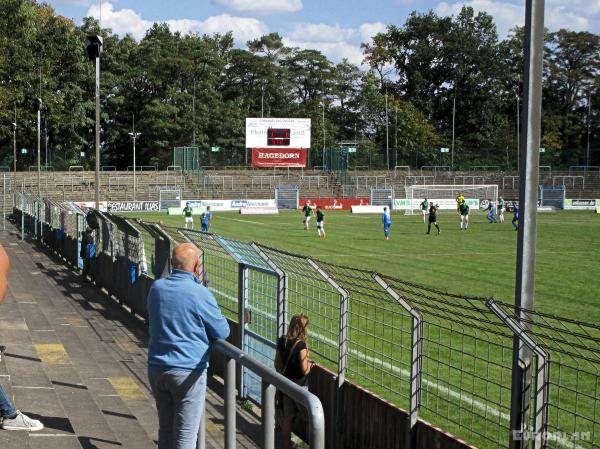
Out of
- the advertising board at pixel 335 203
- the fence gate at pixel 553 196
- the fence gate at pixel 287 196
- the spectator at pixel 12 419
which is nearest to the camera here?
the spectator at pixel 12 419

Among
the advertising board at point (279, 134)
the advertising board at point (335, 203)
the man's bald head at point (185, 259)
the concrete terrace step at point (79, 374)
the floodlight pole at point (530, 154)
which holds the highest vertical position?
the advertising board at point (279, 134)

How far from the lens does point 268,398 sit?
486 cm

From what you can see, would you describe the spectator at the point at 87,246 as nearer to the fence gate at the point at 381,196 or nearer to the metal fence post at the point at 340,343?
the metal fence post at the point at 340,343

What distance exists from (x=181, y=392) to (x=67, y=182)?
69862 mm

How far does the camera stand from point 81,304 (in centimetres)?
1803

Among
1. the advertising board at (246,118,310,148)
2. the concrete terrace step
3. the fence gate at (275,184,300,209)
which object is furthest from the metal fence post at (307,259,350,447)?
the advertising board at (246,118,310,148)

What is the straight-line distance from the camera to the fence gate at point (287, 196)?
73.9 m

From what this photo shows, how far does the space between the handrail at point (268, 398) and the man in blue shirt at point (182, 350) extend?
16cm

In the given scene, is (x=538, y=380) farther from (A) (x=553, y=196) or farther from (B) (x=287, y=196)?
(A) (x=553, y=196)

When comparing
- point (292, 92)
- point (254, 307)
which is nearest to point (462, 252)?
point (254, 307)

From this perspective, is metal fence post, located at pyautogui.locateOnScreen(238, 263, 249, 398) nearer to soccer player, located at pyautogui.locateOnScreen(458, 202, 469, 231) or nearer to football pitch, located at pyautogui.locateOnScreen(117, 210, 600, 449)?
football pitch, located at pyautogui.locateOnScreen(117, 210, 600, 449)

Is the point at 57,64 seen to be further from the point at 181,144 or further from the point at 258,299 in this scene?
the point at 258,299

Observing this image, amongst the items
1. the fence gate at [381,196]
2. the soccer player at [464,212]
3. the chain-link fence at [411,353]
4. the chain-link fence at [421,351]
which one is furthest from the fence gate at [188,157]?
the chain-link fence at [421,351]

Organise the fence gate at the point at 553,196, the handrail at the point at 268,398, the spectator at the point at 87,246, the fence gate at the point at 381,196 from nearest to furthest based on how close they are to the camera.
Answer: the handrail at the point at 268,398 → the spectator at the point at 87,246 → the fence gate at the point at 381,196 → the fence gate at the point at 553,196
